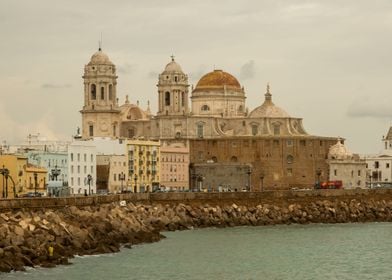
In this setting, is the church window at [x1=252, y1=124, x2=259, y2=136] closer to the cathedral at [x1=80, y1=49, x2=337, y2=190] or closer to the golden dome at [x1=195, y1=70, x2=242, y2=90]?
the cathedral at [x1=80, y1=49, x2=337, y2=190]

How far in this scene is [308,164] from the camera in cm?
16025

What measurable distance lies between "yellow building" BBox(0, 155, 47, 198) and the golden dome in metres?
52.6

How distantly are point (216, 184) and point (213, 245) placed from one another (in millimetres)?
70712

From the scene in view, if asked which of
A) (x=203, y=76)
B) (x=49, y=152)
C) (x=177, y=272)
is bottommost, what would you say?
(x=177, y=272)

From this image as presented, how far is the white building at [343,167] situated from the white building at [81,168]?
3786 cm

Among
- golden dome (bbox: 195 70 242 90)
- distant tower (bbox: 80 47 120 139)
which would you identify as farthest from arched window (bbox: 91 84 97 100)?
golden dome (bbox: 195 70 242 90)

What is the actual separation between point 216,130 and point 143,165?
19.3m

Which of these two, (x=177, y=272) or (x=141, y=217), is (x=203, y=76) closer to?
(x=141, y=217)

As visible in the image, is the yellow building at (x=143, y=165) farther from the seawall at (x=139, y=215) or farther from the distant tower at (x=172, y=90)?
the seawall at (x=139, y=215)

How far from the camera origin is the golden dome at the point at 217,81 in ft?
545

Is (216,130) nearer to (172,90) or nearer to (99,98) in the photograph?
(172,90)

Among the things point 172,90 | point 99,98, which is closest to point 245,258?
point 99,98

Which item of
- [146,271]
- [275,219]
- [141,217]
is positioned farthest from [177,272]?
[275,219]

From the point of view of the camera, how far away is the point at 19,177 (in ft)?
356
